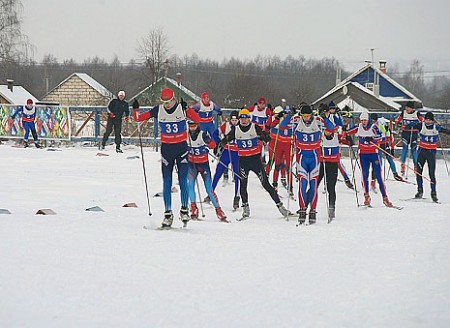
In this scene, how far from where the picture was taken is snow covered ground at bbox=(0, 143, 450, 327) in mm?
5957

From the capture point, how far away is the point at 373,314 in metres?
6.07

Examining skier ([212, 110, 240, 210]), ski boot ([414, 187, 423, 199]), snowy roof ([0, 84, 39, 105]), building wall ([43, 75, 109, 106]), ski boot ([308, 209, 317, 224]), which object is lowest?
ski boot ([414, 187, 423, 199])

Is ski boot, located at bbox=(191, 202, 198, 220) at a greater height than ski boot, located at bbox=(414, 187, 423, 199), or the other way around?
ski boot, located at bbox=(191, 202, 198, 220)

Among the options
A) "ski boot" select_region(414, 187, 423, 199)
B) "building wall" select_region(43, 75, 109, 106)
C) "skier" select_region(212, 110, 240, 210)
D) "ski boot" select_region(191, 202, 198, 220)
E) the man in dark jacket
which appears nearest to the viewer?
"ski boot" select_region(191, 202, 198, 220)

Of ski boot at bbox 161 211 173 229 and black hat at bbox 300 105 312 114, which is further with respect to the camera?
black hat at bbox 300 105 312 114

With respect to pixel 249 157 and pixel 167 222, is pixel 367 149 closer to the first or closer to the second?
pixel 249 157

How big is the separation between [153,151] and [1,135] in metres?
7.18

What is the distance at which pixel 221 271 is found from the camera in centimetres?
743

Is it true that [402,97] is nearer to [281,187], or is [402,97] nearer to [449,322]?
[281,187]

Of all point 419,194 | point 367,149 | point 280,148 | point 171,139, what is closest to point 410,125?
point 419,194

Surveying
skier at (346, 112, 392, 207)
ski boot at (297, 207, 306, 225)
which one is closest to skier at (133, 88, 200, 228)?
ski boot at (297, 207, 306, 225)

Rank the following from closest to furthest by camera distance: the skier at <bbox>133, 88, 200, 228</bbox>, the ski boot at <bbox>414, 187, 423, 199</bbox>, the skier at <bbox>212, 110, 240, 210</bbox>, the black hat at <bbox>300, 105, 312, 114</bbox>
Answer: the skier at <bbox>133, 88, 200, 228</bbox>, the black hat at <bbox>300, 105, 312, 114</bbox>, the skier at <bbox>212, 110, 240, 210</bbox>, the ski boot at <bbox>414, 187, 423, 199</bbox>

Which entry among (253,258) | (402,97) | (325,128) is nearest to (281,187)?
(325,128)

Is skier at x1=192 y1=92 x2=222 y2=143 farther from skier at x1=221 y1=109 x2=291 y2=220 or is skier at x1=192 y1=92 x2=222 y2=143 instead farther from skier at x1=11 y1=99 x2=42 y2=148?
skier at x1=11 y1=99 x2=42 y2=148
